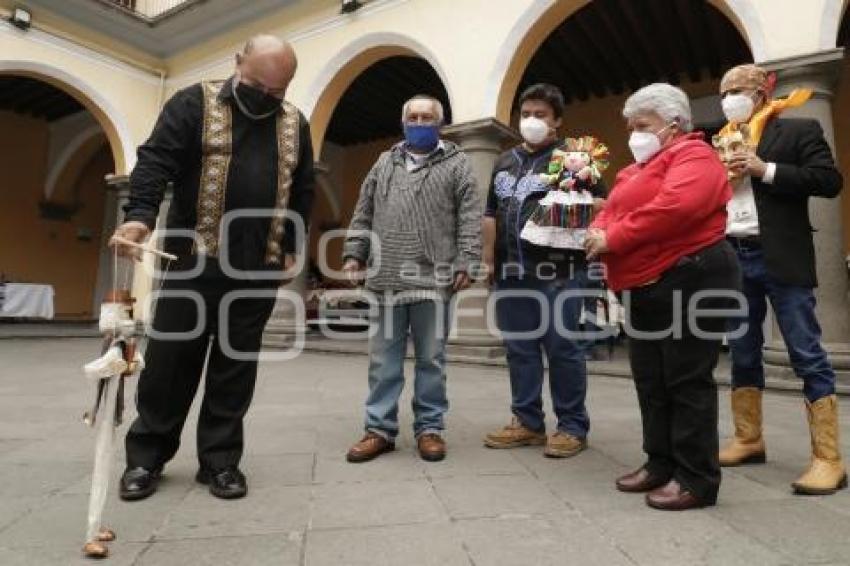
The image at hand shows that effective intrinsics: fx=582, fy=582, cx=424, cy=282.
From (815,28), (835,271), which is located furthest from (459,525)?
(815,28)

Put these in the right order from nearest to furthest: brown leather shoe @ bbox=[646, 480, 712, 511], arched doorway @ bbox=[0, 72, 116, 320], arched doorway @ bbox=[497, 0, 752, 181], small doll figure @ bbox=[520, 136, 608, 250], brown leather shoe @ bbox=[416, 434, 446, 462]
→ brown leather shoe @ bbox=[646, 480, 712, 511]
brown leather shoe @ bbox=[416, 434, 446, 462]
small doll figure @ bbox=[520, 136, 608, 250]
arched doorway @ bbox=[497, 0, 752, 181]
arched doorway @ bbox=[0, 72, 116, 320]

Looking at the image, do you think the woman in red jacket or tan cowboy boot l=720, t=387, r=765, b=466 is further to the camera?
tan cowboy boot l=720, t=387, r=765, b=466

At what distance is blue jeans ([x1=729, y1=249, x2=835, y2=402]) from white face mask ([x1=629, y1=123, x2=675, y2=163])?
0.70 m

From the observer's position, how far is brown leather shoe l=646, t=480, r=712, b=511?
1.96 m

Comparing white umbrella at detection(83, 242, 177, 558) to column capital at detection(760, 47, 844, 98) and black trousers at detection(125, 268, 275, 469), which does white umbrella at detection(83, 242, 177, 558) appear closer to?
black trousers at detection(125, 268, 275, 469)

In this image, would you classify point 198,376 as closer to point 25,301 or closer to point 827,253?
point 827,253

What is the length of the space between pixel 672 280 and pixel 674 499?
29.7 inches

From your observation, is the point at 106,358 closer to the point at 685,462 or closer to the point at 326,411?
the point at 685,462

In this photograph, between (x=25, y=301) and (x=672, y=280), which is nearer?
(x=672, y=280)

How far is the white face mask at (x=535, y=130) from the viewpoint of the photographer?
2850mm

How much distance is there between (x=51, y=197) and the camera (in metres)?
14.0

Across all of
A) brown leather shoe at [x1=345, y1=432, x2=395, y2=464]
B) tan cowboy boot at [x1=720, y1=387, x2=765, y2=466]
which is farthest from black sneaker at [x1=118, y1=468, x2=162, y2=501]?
tan cowboy boot at [x1=720, y1=387, x2=765, y2=466]

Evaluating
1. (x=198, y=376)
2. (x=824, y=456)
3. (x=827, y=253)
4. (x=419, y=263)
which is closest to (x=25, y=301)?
(x=198, y=376)

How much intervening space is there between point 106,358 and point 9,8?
9.93 meters
